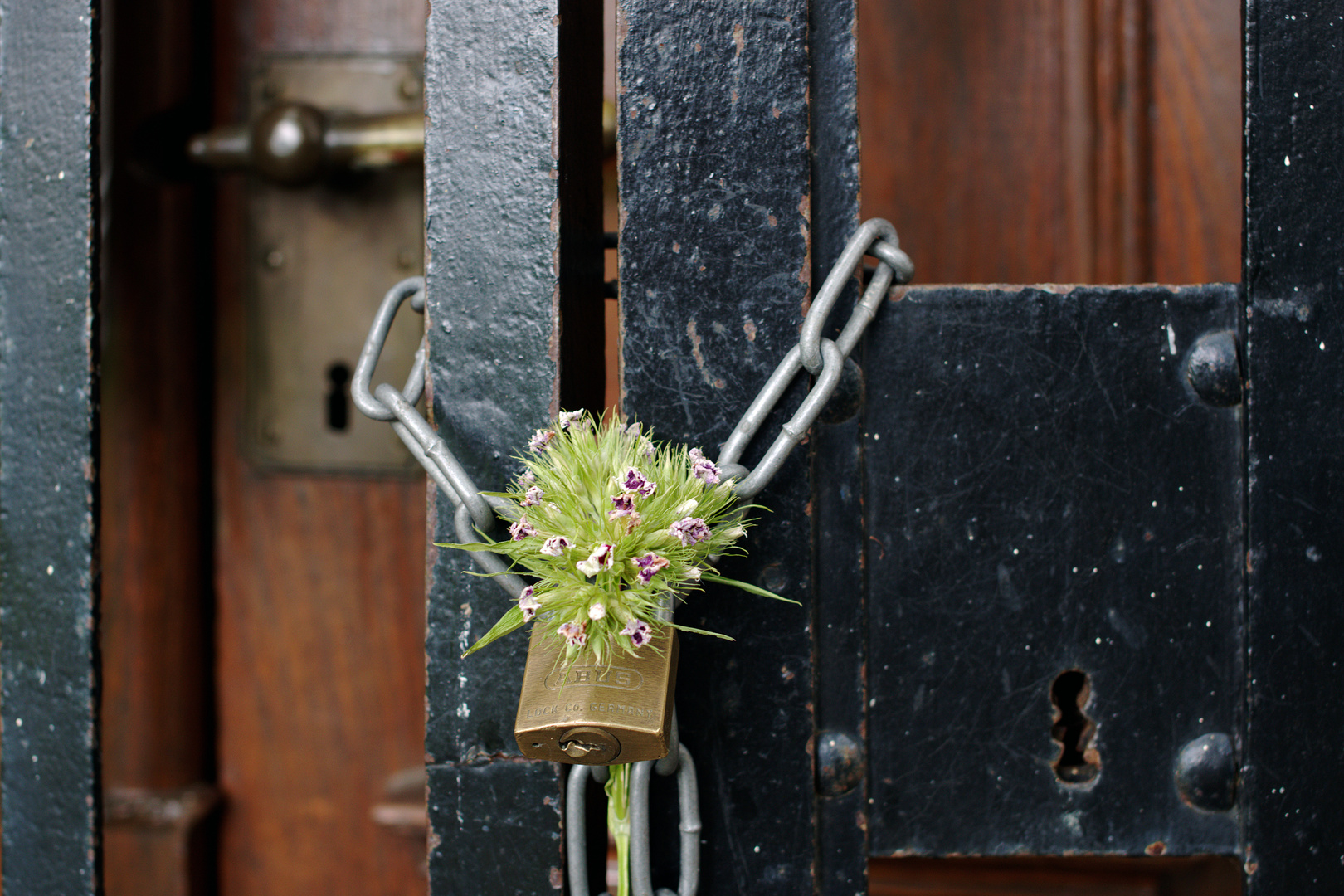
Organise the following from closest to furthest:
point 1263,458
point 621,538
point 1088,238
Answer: point 621,538 < point 1263,458 < point 1088,238

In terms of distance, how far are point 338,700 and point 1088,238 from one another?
2.45ft

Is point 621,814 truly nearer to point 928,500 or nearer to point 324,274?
point 928,500

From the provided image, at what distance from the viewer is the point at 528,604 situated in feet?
1.09

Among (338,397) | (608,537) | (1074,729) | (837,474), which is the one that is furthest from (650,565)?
(338,397)

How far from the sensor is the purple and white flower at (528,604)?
333 millimetres

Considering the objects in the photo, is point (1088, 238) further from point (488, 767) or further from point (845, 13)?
point (488, 767)

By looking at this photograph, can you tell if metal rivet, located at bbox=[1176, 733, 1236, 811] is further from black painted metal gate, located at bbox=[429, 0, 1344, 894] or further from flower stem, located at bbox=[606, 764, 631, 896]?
flower stem, located at bbox=[606, 764, 631, 896]

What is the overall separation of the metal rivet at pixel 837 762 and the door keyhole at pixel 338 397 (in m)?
0.51

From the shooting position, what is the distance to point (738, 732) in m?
0.43

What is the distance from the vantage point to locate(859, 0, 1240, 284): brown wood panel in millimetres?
715

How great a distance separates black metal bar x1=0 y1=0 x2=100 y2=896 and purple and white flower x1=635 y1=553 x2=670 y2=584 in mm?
334

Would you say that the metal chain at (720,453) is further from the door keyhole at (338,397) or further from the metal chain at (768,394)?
the door keyhole at (338,397)

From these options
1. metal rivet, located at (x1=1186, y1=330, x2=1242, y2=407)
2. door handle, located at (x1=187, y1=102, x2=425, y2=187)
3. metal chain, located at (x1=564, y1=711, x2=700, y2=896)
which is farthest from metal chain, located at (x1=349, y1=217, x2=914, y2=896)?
door handle, located at (x1=187, y1=102, x2=425, y2=187)

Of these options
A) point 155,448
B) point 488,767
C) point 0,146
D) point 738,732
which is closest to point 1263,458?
point 738,732
